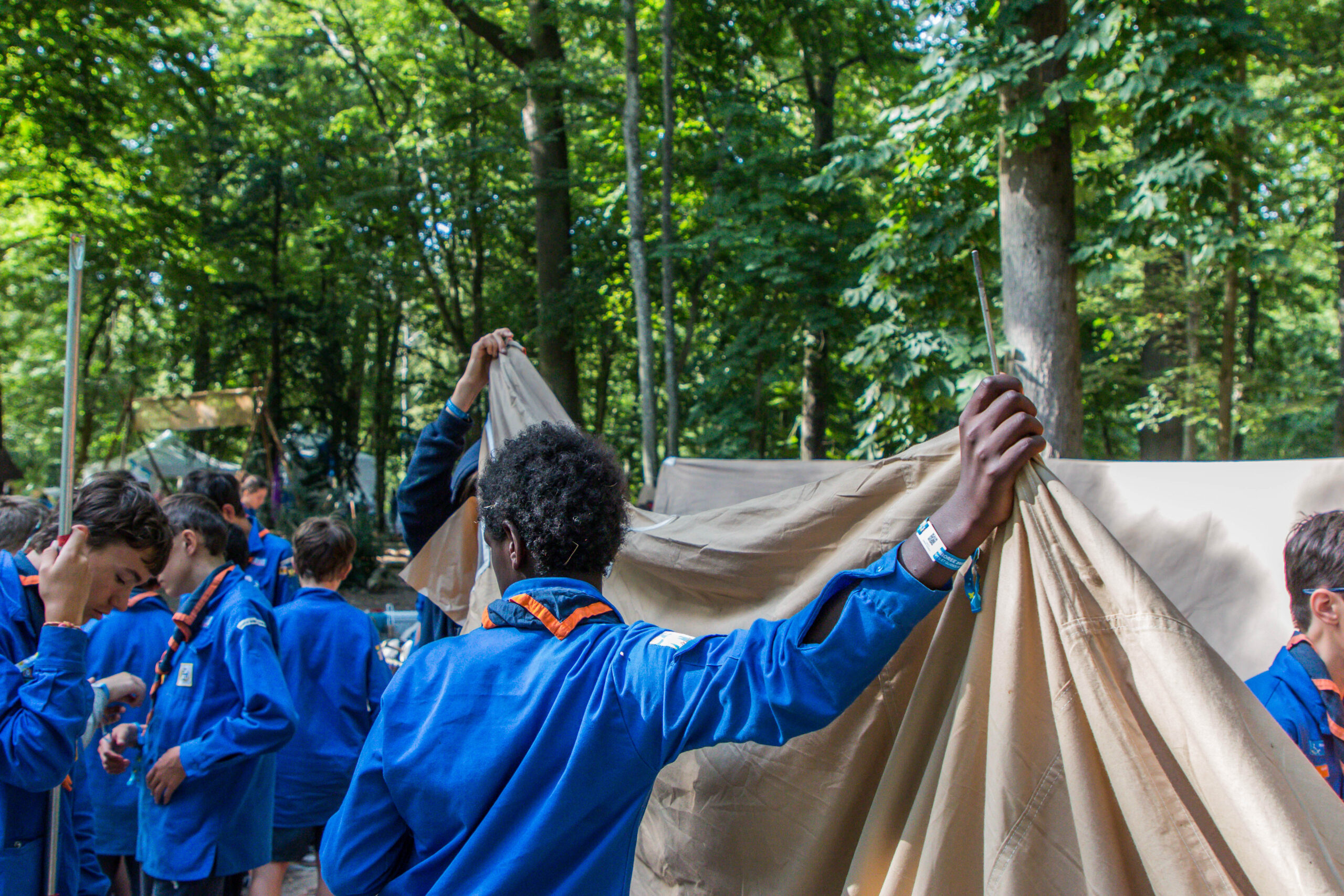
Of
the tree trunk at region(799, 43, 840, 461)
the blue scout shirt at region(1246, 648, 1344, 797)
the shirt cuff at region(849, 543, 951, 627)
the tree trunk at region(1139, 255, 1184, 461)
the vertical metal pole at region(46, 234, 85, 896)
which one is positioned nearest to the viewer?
the shirt cuff at region(849, 543, 951, 627)

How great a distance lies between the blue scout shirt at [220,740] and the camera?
2750mm

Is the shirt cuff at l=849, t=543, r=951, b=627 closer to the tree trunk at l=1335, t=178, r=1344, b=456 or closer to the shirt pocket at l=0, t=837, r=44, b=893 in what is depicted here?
the shirt pocket at l=0, t=837, r=44, b=893

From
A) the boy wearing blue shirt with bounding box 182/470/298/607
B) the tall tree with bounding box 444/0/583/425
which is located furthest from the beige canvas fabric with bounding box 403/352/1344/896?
the tall tree with bounding box 444/0/583/425

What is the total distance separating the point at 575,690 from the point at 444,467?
5.99ft

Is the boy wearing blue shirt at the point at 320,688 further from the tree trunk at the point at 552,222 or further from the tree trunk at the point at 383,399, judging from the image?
the tree trunk at the point at 383,399

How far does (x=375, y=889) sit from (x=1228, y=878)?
1.30 m

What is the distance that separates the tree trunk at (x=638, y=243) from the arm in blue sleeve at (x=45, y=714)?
24.8 feet

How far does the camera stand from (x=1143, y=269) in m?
12.4

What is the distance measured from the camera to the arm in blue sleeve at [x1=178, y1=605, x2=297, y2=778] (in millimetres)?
2719

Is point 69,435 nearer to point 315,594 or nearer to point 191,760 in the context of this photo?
point 191,760

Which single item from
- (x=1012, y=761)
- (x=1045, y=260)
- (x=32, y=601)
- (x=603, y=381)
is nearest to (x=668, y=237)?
(x=1045, y=260)

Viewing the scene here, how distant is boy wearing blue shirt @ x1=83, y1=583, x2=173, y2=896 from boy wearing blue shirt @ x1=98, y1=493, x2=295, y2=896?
48 centimetres

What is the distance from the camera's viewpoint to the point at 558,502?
1.69 meters

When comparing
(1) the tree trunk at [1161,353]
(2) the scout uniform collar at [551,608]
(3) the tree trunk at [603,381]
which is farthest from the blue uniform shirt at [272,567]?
(3) the tree trunk at [603,381]
